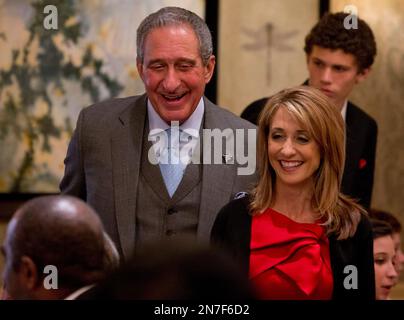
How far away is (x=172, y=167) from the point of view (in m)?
2.38

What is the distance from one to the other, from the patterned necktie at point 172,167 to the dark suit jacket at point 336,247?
0.16 metres

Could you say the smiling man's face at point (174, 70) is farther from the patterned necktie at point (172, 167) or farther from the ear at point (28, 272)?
the ear at point (28, 272)

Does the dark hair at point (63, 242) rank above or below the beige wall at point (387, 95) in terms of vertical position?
below

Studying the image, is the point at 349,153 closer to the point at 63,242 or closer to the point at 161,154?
the point at 161,154

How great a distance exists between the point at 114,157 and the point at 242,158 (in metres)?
0.34

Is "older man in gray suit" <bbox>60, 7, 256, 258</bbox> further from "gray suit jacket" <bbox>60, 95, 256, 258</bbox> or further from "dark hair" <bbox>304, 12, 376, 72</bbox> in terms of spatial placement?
"dark hair" <bbox>304, 12, 376, 72</bbox>

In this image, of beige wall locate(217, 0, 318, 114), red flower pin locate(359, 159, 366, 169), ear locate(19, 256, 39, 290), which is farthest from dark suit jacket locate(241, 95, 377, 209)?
ear locate(19, 256, 39, 290)

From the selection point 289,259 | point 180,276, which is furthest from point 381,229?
point 180,276

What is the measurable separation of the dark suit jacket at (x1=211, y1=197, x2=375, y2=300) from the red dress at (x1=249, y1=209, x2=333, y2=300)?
16mm

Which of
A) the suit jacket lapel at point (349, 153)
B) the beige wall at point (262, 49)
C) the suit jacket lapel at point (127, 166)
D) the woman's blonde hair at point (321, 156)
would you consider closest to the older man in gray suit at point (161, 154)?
the suit jacket lapel at point (127, 166)

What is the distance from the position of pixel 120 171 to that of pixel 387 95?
7.14ft

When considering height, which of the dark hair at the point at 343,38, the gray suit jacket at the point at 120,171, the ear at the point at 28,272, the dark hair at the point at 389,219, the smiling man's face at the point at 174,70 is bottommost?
the ear at the point at 28,272

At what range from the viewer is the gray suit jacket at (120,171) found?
2328mm
